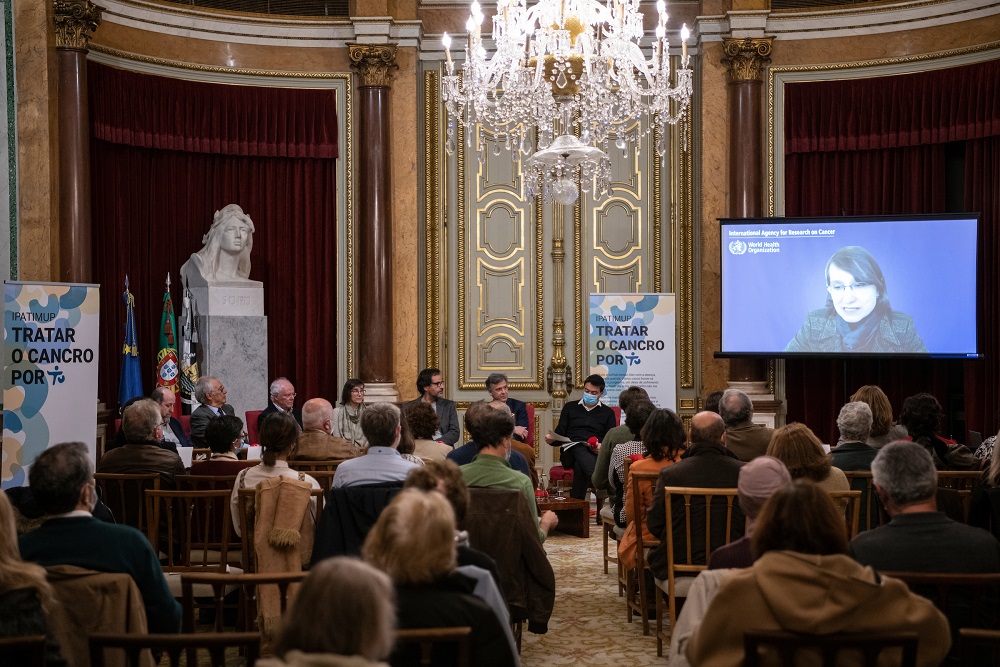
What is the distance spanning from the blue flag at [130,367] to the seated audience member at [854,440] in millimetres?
5342

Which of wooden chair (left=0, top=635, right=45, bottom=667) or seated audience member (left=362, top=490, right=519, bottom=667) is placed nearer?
wooden chair (left=0, top=635, right=45, bottom=667)

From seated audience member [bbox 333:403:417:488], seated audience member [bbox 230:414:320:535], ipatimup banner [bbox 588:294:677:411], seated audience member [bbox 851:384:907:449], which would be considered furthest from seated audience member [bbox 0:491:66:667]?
ipatimup banner [bbox 588:294:677:411]

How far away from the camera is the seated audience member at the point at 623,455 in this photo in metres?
5.43

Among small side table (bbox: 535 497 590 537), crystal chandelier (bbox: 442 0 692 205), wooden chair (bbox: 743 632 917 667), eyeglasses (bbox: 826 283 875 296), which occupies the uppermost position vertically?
crystal chandelier (bbox: 442 0 692 205)

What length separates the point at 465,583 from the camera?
8.05 feet

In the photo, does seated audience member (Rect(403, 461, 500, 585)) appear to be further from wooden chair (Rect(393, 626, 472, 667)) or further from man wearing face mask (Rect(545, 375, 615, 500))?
man wearing face mask (Rect(545, 375, 615, 500))

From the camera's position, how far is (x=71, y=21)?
7.62m

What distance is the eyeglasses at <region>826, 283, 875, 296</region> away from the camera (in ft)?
28.1

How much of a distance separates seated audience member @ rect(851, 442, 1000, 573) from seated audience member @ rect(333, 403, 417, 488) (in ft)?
5.70

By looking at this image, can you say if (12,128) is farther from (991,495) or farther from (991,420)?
(991,420)

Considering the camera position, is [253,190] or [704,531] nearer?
[704,531]

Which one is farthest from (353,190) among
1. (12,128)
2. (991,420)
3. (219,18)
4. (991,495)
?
(991,495)

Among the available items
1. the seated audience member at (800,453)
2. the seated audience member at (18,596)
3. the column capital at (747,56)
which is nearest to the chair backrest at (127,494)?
the seated audience member at (18,596)

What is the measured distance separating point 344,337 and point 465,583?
7096 millimetres
